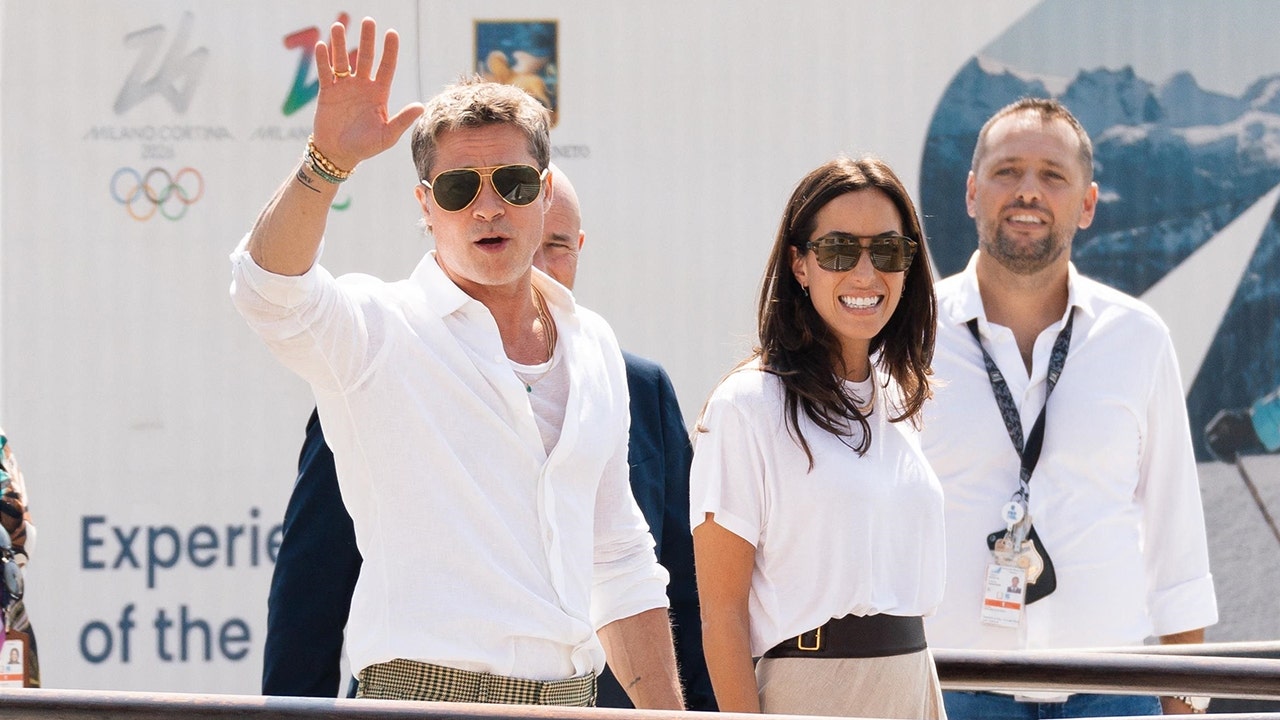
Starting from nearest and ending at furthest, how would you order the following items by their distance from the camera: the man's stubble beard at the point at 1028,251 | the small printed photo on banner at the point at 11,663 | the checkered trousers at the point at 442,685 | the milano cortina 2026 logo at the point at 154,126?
the checkered trousers at the point at 442,685
the man's stubble beard at the point at 1028,251
the small printed photo on banner at the point at 11,663
the milano cortina 2026 logo at the point at 154,126

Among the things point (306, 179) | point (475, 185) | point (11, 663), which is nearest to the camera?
point (306, 179)

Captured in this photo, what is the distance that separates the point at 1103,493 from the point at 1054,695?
437mm

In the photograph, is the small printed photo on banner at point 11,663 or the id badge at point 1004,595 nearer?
the id badge at point 1004,595

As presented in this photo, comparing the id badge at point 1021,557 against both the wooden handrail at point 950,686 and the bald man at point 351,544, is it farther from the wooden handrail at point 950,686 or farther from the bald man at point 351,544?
the wooden handrail at point 950,686

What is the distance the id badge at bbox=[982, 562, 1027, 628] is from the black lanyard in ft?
0.48

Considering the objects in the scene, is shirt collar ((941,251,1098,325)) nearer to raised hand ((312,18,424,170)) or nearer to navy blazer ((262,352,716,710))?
navy blazer ((262,352,716,710))

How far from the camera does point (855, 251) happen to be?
8.13ft

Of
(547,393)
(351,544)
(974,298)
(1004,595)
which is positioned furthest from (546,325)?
(974,298)

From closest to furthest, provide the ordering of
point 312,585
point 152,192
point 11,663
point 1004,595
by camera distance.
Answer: point 312,585 < point 1004,595 < point 11,663 < point 152,192

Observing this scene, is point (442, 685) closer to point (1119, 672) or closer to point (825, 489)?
point (825, 489)

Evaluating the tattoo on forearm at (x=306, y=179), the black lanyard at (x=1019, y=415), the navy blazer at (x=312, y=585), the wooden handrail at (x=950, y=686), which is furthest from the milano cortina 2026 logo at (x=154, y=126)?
the wooden handrail at (x=950, y=686)

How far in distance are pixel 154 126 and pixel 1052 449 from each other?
2.62 metres

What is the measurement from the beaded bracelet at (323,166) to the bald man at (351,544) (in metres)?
0.64

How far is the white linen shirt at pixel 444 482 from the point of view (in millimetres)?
1905
